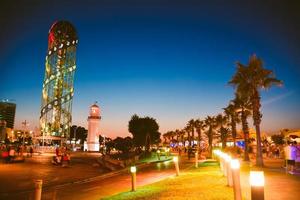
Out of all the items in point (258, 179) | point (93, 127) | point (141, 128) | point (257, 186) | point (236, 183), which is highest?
point (93, 127)

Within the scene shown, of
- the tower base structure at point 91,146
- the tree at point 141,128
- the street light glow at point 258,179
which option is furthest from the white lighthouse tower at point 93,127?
the street light glow at point 258,179

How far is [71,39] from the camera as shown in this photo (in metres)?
93.4

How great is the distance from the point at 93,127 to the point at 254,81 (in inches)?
2720

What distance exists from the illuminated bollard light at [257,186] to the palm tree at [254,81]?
70.5 feet

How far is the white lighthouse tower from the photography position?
293ft

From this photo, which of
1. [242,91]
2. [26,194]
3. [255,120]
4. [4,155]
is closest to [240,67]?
[242,91]

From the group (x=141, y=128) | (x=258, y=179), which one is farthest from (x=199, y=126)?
(x=258, y=179)

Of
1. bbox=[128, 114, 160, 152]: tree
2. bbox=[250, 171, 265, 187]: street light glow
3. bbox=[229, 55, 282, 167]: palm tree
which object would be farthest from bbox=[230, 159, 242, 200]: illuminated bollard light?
bbox=[128, 114, 160, 152]: tree

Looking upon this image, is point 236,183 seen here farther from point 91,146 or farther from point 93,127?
point 91,146

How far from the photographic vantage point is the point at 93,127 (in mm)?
89375

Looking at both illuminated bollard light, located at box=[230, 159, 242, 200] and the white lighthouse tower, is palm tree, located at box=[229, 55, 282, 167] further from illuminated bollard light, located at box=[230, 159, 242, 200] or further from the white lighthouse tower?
the white lighthouse tower

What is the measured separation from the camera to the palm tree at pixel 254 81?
2559 cm

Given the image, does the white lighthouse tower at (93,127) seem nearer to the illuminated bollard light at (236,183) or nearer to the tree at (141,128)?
the tree at (141,128)

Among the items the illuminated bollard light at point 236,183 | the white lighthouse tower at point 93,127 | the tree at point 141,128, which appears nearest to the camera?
the illuminated bollard light at point 236,183
